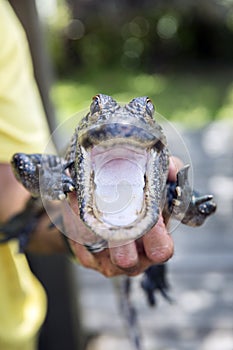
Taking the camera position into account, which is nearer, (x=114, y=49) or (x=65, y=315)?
(x=65, y=315)

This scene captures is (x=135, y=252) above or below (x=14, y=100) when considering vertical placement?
below

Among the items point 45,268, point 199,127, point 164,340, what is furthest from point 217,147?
point 45,268

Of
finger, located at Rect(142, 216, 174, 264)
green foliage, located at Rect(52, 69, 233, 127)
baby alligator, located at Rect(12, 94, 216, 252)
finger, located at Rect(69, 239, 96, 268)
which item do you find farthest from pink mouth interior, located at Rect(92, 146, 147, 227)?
green foliage, located at Rect(52, 69, 233, 127)

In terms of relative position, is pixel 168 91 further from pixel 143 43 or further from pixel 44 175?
pixel 44 175

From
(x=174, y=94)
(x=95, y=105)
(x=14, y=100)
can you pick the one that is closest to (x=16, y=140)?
(x=14, y=100)

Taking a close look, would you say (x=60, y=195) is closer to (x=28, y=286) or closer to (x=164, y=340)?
(x=28, y=286)

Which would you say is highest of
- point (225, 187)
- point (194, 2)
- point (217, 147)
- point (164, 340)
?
point (194, 2)

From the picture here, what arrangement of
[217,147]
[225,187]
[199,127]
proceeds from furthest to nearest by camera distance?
[199,127] < [217,147] < [225,187]
